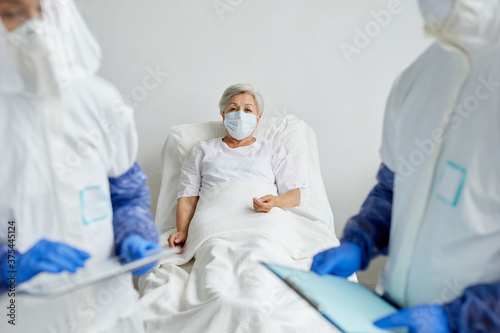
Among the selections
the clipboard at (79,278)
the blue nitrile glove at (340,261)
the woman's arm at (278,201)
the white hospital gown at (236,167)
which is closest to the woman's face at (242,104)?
the white hospital gown at (236,167)

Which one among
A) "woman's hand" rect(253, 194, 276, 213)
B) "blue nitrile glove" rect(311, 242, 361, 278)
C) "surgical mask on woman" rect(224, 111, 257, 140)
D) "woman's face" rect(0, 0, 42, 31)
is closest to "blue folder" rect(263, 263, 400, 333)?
"blue nitrile glove" rect(311, 242, 361, 278)

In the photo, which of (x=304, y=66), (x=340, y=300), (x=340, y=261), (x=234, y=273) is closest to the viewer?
(x=340, y=300)

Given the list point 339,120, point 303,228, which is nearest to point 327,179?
point 339,120

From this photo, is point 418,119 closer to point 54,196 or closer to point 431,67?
point 431,67

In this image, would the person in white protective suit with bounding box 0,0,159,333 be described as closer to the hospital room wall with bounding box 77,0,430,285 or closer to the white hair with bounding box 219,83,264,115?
the white hair with bounding box 219,83,264,115

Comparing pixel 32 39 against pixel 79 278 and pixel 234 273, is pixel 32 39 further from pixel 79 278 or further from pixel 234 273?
pixel 234 273

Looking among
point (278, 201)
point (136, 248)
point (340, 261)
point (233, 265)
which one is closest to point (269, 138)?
point (278, 201)

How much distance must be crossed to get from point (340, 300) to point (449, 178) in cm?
31

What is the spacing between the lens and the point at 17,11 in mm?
805

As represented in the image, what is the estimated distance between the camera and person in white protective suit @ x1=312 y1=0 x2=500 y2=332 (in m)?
0.84

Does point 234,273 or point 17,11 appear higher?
point 17,11

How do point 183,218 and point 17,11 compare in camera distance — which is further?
point 183,218

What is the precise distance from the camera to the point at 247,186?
89.2 inches

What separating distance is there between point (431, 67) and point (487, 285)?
0.42 meters
